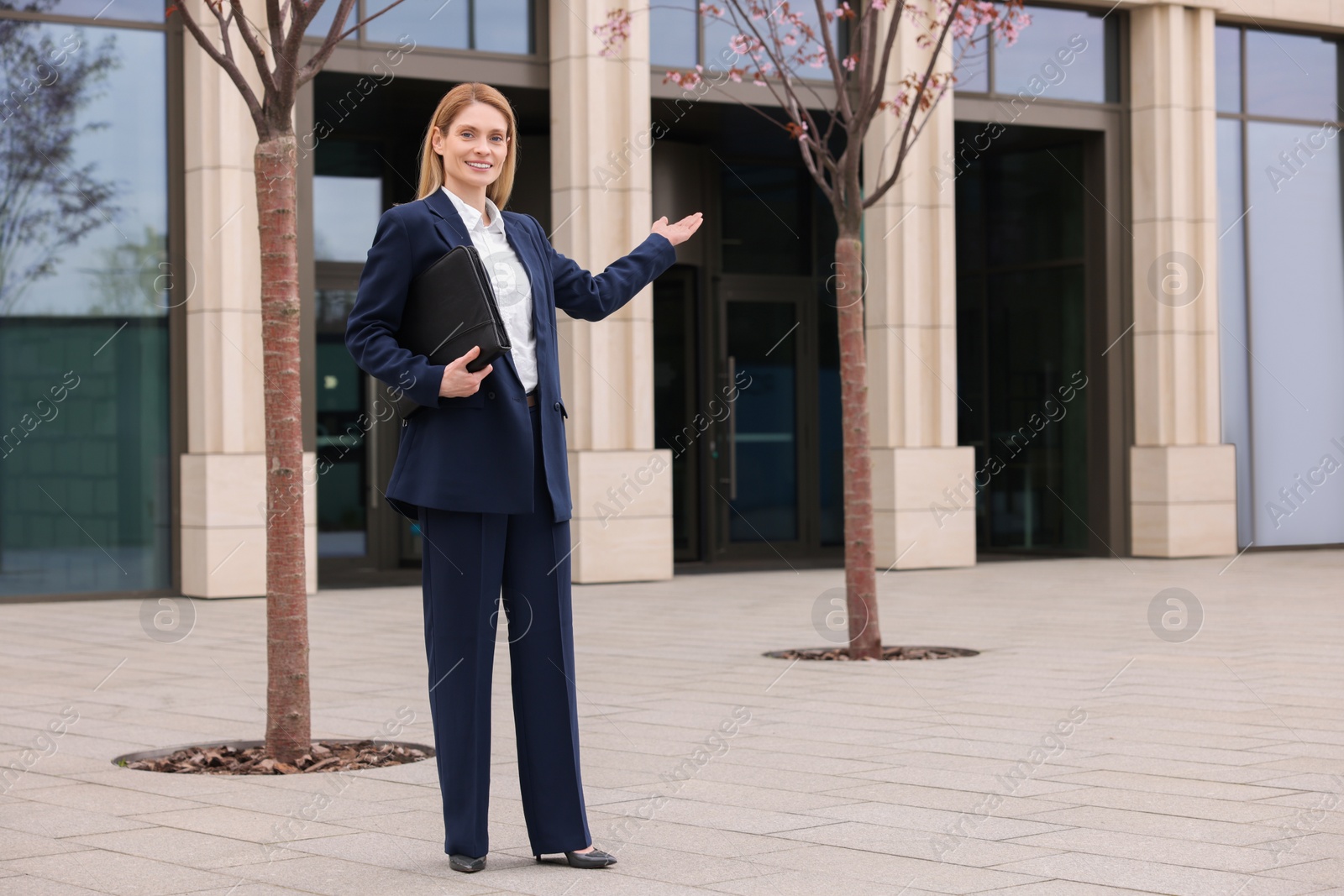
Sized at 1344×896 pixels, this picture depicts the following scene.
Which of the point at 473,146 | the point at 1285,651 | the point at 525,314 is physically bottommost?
the point at 1285,651

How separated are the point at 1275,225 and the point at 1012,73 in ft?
12.3

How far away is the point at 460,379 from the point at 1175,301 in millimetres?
14681

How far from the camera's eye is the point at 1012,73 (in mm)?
17344

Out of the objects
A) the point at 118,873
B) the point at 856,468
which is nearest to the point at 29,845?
the point at 118,873

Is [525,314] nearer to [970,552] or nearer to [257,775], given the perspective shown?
[257,775]

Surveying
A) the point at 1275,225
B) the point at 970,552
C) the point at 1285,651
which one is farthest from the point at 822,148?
the point at 1275,225

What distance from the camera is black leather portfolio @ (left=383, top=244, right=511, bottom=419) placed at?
14.0 feet

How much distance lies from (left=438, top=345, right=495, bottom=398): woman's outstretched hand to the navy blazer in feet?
0.12

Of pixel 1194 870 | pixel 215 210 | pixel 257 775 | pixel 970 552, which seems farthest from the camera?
pixel 970 552

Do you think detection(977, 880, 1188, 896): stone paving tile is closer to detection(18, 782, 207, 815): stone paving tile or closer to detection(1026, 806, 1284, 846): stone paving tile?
detection(1026, 806, 1284, 846): stone paving tile

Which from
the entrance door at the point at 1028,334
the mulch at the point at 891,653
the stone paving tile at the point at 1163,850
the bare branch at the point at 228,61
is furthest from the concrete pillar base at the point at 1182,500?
the stone paving tile at the point at 1163,850

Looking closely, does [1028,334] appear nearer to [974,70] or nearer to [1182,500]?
[1182,500]

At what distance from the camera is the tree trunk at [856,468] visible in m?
9.34

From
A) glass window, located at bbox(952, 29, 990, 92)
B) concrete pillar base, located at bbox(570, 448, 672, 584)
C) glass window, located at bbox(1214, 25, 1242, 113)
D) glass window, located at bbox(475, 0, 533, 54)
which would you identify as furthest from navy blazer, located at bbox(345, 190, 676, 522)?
glass window, located at bbox(1214, 25, 1242, 113)
